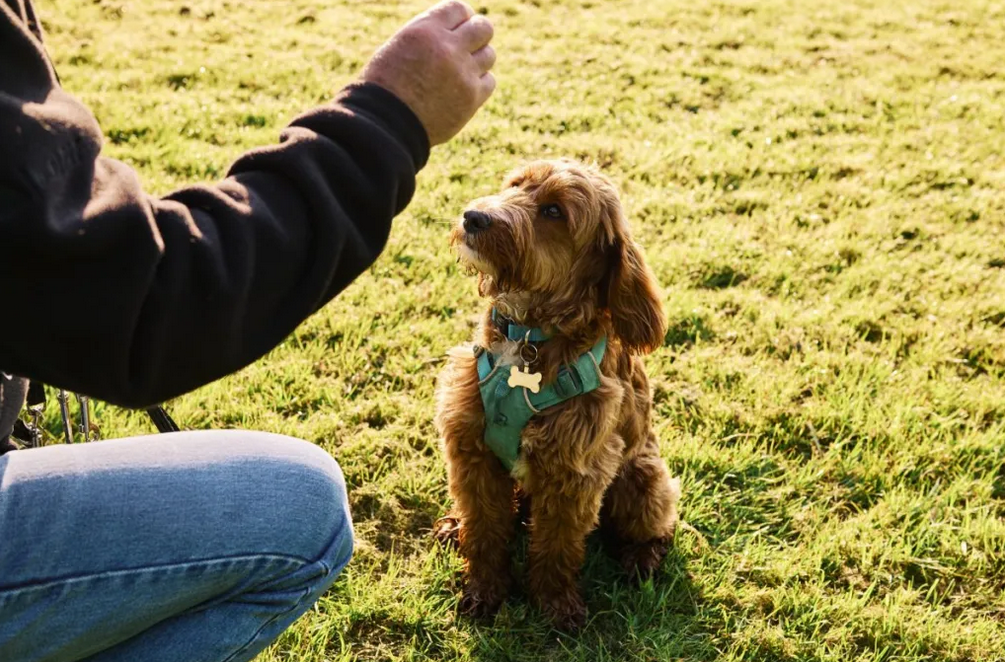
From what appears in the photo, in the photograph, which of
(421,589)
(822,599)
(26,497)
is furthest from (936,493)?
(26,497)

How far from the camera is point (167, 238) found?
59.3 inches

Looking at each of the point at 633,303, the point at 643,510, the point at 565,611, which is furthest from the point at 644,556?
the point at 633,303

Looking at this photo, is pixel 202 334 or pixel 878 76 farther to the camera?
pixel 878 76

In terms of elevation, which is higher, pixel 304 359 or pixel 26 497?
pixel 26 497

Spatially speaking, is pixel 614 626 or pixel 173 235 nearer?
pixel 173 235

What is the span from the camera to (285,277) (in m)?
1.62

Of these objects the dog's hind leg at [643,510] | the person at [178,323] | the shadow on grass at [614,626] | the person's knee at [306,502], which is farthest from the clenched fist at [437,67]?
the shadow on grass at [614,626]

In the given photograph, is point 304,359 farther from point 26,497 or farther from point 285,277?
point 285,277

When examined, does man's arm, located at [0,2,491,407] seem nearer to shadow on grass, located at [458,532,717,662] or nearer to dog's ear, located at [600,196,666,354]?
dog's ear, located at [600,196,666,354]

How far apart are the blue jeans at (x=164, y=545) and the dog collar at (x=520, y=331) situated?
1.02 m

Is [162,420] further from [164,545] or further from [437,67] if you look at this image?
[437,67]

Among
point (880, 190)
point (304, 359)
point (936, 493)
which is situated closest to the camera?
point (936, 493)

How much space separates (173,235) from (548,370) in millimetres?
1700

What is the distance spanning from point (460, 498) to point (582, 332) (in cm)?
78
